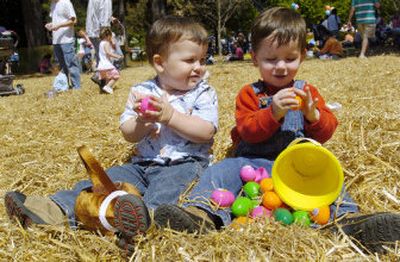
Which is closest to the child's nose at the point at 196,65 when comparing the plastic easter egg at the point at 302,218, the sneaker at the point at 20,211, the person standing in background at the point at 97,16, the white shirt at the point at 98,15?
the plastic easter egg at the point at 302,218

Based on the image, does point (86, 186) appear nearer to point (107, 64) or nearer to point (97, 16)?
point (107, 64)

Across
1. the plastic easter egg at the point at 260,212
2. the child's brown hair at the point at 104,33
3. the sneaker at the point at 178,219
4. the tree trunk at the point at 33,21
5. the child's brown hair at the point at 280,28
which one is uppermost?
the child's brown hair at the point at 280,28

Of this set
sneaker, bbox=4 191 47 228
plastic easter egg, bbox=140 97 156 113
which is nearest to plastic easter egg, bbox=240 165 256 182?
plastic easter egg, bbox=140 97 156 113

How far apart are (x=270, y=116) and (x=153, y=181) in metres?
0.72

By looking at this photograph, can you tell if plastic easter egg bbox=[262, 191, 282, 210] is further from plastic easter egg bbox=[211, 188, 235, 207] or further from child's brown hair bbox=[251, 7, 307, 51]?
child's brown hair bbox=[251, 7, 307, 51]

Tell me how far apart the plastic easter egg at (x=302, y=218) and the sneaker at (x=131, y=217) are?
688mm

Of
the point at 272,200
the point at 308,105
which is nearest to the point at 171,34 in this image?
the point at 308,105

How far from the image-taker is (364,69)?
27.4 ft

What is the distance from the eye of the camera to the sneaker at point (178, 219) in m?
1.98

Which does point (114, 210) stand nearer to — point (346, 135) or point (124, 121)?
point (124, 121)

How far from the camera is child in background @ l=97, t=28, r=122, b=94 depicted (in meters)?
8.26

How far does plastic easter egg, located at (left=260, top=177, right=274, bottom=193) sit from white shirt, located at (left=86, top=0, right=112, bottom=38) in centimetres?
768

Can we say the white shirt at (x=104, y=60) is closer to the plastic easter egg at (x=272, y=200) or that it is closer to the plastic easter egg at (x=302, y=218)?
the plastic easter egg at (x=272, y=200)

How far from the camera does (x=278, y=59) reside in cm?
248
